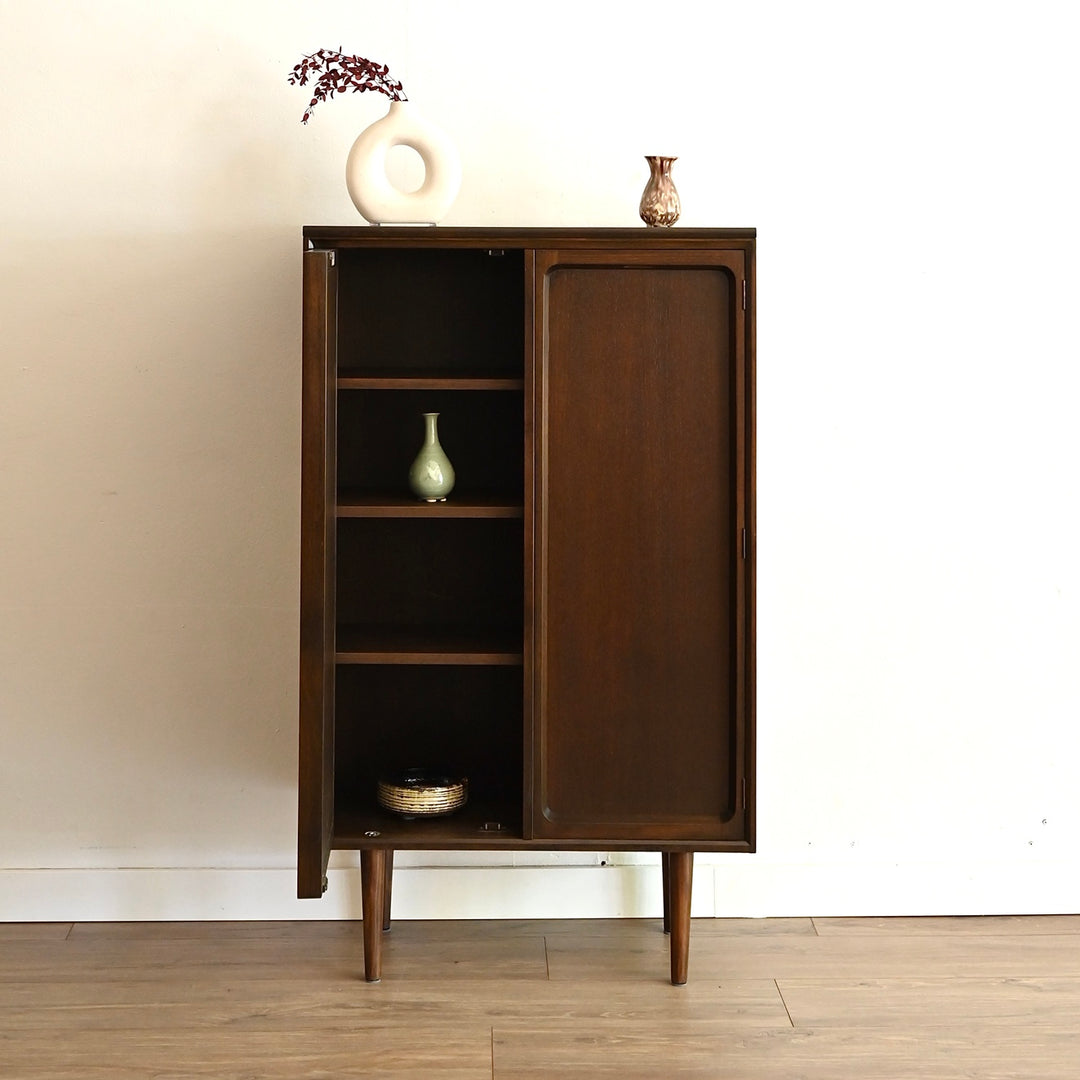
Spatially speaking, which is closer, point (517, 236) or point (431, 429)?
point (517, 236)

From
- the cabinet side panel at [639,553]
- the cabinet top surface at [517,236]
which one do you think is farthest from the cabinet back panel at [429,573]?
the cabinet top surface at [517,236]

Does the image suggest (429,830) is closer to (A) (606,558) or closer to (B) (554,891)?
(B) (554,891)

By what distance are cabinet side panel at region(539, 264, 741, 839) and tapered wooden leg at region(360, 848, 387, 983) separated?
1.12 feet

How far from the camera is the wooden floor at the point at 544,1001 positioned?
76.4 inches

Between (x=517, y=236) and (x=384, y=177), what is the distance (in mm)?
327

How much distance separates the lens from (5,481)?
2.43 m

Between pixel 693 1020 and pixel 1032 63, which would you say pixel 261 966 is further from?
pixel 1032 63

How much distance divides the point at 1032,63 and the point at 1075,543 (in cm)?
102

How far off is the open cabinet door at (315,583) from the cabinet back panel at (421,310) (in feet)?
1.13

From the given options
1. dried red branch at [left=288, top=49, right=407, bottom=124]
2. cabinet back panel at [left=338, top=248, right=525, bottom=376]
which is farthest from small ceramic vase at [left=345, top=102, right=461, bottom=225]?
cabinet back panel at [left=338, top=248, right=525, bottom=376]

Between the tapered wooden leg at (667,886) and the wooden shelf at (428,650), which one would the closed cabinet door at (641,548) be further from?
the tapered wooden leg at (667,886)

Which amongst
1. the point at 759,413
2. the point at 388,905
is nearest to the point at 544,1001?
the point at 388,905

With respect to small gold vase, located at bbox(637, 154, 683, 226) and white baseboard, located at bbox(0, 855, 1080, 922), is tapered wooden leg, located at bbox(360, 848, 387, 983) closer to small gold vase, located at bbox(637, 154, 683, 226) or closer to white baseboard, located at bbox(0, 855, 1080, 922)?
white baseboard, located at bbox(0, 855, 1080, 922)

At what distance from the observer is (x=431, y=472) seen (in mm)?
2193
